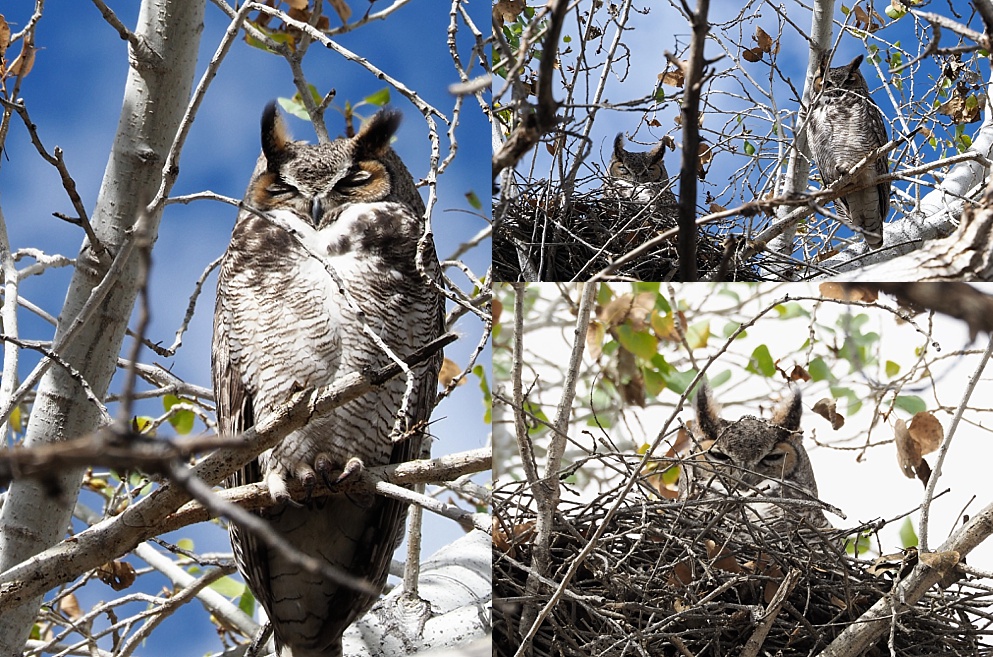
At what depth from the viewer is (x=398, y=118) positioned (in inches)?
70.5

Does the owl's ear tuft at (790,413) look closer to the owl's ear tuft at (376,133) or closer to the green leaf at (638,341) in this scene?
the green leaf at (638,341)

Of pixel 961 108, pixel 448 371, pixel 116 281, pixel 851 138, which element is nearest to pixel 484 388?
pixel 448 371

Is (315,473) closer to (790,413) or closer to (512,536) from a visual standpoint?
(512,536)

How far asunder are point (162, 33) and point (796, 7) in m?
1.02

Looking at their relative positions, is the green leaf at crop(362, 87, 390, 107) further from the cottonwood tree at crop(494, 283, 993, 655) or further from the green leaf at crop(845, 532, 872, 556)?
the green leaf at crop(845, 532, 872, 556)

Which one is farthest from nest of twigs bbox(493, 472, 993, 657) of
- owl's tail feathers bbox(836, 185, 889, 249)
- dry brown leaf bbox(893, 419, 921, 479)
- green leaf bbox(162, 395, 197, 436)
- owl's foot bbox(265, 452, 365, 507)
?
green leaf bbox(162, 395, 197, 436)

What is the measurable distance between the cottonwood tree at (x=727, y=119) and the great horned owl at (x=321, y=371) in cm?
24

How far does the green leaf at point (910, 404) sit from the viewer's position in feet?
4.42

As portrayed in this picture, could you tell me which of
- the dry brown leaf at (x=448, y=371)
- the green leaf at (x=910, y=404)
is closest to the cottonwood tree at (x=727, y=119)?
the green leaf at (x=910, y=404)

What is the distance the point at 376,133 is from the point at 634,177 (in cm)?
50

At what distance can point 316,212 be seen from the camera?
167 cm

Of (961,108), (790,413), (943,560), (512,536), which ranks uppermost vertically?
(961,108)

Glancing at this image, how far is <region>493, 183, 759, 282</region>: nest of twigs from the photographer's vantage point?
4.79ft

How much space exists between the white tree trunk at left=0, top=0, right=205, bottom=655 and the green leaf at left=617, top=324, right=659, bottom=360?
744 mm
